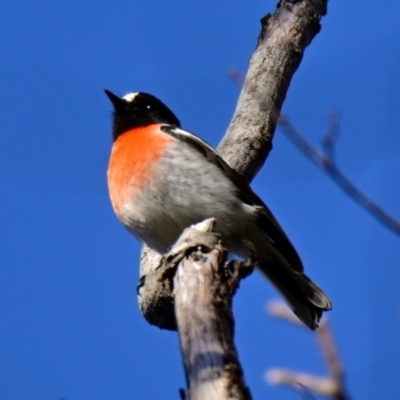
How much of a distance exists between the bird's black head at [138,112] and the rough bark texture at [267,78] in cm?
54

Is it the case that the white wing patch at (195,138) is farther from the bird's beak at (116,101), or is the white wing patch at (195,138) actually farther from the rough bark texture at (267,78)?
the bird's beak at (116,101)

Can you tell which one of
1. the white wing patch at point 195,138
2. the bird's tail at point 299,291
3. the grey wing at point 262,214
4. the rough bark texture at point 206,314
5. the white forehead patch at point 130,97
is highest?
the white forehead patch at point 130,97

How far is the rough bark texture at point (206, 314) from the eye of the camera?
2373 millimetres

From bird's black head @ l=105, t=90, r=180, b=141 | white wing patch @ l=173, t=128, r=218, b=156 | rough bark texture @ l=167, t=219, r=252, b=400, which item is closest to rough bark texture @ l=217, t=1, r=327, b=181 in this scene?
white wing patch @ l=173, t=128, r=218, b=156

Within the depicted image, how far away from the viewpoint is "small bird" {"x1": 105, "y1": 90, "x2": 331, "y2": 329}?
177 inches

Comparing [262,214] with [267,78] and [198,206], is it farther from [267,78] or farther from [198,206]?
[267,78]

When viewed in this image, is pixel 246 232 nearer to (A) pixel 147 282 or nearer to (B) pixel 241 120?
(A) pixel 147 282

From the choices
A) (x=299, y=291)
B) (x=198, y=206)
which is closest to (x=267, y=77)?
(x=198, y=206)

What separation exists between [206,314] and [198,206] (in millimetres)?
1790

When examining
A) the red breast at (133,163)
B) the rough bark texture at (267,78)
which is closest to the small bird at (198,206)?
the red breast at (133,163)

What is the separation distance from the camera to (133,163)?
15.6 feet

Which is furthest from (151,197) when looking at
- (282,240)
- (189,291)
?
(189,291)

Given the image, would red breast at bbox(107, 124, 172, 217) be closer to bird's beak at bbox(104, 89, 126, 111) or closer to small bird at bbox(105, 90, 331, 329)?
small bird at bbox(105, 90, 331, 329)

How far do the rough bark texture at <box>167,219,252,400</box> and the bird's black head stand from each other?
2.21 m
